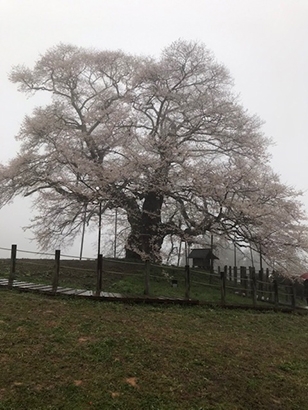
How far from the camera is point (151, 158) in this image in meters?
16.5

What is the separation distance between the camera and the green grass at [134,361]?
15.9 feet

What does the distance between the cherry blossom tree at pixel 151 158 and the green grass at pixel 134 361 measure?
23.9ft

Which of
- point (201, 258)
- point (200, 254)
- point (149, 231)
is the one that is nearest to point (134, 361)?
point (149, 231)

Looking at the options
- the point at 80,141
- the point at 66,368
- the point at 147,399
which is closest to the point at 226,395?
the point at 147,399

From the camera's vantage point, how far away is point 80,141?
62.3ft

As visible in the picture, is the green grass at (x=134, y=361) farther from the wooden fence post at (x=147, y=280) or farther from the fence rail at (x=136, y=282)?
the fence rail at (x=136, y=282)

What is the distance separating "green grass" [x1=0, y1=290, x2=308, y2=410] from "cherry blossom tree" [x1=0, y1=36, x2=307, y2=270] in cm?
730

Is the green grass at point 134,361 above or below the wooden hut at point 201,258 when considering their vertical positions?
below

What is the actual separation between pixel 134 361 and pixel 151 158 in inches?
454

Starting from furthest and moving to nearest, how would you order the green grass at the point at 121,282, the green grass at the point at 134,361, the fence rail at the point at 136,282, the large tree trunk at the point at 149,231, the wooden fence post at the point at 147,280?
the large tree trunk at the point at 149,231 → the green grass at the point at 121,282 → the fence rail at the point at 136,282 → the wooden fence post at the point at 147,280 → the green grass at the point at 134,361

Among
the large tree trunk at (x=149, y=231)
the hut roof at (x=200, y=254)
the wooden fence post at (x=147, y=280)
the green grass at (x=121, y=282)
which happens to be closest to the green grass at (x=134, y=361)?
the wooden fence post at (x=147, y=280)

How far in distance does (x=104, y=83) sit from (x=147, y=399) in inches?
769

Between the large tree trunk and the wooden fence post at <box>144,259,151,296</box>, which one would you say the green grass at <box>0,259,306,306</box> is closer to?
the wooden fence post at <box>144,259,151,296</box>

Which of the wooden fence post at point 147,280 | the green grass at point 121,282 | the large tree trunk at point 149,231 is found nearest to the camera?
Result: the wooden fence post at point 147,280
